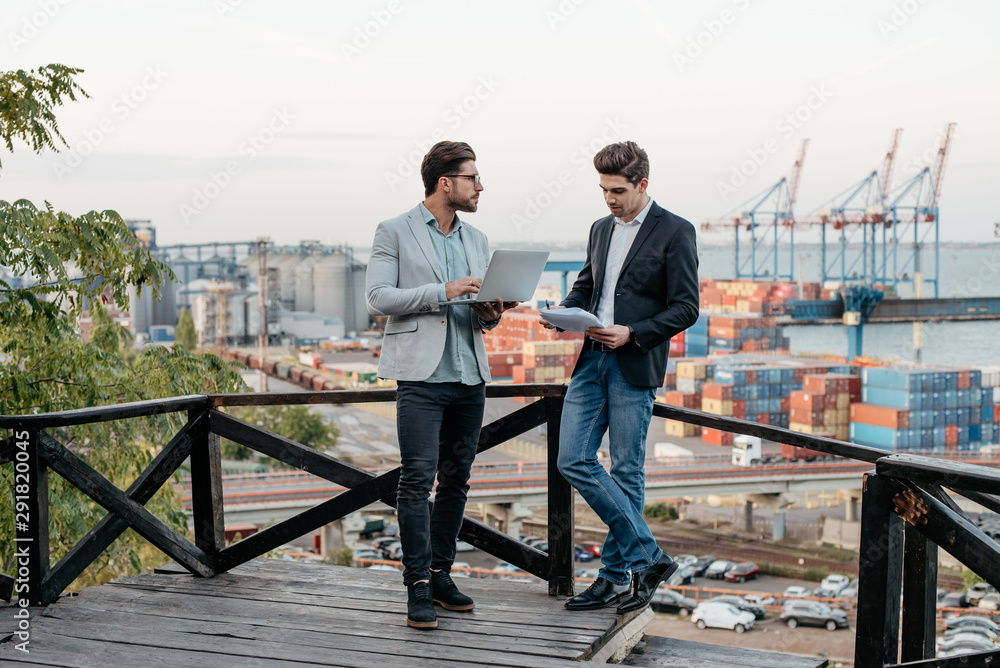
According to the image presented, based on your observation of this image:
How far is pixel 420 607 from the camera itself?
2.37 meters

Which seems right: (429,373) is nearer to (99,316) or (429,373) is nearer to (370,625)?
(370,625)

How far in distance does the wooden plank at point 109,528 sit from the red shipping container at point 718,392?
124ft

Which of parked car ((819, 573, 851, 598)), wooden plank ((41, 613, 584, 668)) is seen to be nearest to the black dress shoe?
wooden plank ((41, 613, 584, 668))

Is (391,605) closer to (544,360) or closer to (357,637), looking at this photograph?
(357,637)

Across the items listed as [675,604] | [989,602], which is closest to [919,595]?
[675,604]

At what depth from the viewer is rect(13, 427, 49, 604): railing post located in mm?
2426

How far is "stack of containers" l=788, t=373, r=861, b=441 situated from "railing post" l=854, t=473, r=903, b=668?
126ft

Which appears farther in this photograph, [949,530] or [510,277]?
[510,277]

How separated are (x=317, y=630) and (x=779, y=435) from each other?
1.37 metres

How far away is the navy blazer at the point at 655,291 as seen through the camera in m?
2.27

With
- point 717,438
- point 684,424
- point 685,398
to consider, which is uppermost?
point 685,398

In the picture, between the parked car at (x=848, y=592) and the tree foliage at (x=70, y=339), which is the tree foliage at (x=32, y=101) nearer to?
the tree foliage at (x=70, y=339)

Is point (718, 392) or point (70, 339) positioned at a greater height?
point (70, 339)

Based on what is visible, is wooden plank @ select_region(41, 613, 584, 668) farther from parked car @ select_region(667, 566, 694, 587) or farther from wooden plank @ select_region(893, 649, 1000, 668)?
parked car @ select_region(667, 566, 694, 587)
